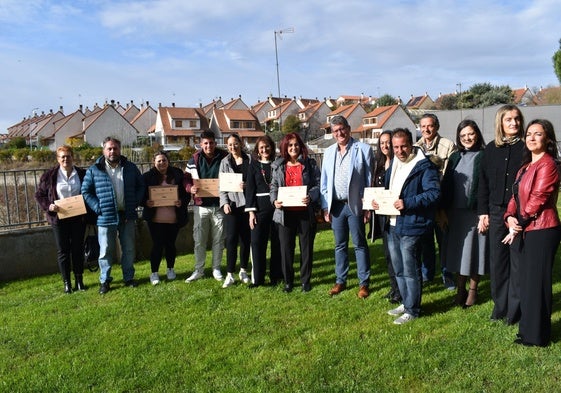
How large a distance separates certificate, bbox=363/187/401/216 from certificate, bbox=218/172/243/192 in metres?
2.08

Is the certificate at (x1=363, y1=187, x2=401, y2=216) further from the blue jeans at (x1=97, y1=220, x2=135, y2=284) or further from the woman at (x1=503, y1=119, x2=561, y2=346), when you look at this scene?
the blue jeans at (x1=97, y1=220, x2=135, y2=284)

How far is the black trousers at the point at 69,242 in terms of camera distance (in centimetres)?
681

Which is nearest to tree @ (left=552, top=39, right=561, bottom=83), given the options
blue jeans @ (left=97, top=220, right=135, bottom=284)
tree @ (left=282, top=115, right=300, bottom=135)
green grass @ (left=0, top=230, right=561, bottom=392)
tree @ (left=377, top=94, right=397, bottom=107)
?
green grass @ (left=0, top=230, right=561, bottom=392)

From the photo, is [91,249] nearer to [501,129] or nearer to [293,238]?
[293,238]

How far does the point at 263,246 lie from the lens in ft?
21.7

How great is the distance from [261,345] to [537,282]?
2.64 m

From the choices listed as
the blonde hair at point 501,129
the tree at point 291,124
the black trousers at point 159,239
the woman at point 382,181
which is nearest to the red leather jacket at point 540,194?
the blonde hair at point 501,129

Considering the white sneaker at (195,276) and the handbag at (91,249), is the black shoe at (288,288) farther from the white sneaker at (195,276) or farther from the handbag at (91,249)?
the handbag at (91,249)

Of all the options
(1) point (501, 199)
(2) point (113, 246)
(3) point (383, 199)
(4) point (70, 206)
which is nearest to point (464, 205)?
(1) point (501, 199)

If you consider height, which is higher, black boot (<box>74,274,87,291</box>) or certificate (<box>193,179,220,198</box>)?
certificate (<box>193,179,220,198</box>)

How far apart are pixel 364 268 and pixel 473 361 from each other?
2173 mm

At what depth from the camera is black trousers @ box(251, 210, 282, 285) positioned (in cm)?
648

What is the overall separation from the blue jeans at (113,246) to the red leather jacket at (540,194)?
17.1 ft

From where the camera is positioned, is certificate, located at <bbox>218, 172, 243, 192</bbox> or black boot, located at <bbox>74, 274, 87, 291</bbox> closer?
certificate, located at <bbox>218, 172, 243, 192</bbox>
